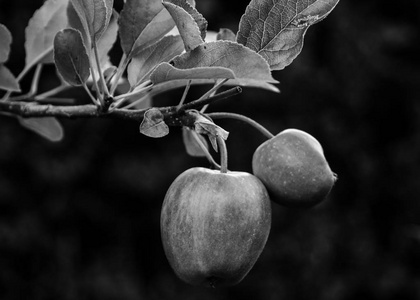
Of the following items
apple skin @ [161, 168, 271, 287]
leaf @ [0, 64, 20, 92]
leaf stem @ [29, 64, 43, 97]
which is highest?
leaf @ [0, 64, 20, 92]

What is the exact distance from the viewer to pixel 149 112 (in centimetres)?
64

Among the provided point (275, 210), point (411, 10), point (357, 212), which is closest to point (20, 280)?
point (275, 210)

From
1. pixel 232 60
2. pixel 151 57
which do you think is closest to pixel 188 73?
pixel 232 60

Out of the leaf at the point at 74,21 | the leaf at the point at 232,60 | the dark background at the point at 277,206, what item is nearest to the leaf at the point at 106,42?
the leaf at the point at 74,21

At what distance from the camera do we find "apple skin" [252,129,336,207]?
708mm

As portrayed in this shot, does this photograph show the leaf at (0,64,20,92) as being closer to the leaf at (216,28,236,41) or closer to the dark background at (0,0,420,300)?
the leaf at (216,28,236,41)

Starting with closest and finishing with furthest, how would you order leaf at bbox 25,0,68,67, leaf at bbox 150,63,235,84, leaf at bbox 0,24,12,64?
leaf at bbox 150,63,235,84
leaf at bbox 0,24,12,64
leaf at bbox 25,0,68,67

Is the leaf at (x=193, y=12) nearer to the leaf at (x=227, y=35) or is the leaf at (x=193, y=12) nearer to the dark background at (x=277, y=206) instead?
the leaf at (x=227, y=35)

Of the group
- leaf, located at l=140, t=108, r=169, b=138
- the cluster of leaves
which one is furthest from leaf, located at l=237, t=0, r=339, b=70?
leaf, located at l=140, t=108, r=169, b=138

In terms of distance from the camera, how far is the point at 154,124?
0.63 meters

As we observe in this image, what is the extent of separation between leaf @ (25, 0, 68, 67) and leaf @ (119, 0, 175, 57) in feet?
0.69

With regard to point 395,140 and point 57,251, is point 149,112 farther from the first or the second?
point 395,140

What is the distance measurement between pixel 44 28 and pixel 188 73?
0.43 metres

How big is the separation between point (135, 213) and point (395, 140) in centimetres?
110
